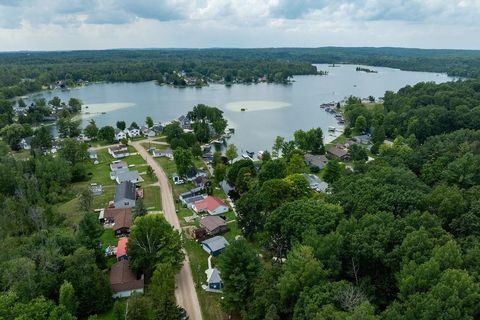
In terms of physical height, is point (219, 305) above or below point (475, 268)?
below

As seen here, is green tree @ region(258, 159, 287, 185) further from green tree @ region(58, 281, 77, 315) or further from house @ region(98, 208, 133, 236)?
green tree @ region(58, 281, 77, 315)

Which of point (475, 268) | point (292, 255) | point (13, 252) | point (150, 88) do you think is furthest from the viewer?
point (150, 88)

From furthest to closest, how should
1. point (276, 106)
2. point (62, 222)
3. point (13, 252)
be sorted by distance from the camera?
point (276, 106) < point (62, 222) < point (13, 252)

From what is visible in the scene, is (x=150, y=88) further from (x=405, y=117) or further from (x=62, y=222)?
(x=62, y=222)

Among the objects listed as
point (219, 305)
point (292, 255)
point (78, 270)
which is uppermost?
point (292, 255)

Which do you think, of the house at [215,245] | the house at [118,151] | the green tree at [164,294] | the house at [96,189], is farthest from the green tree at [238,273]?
the house at [118,151]

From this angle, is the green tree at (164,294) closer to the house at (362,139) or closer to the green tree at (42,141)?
the green tree at (42,141)

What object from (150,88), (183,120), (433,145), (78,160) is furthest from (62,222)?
(150,88)

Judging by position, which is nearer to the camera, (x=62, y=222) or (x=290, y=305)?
(x=290, y=305)
